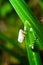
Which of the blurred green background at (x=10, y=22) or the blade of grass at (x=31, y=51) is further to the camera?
the blurred green background at (x=10, y=22)

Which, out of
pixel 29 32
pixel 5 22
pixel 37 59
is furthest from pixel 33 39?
pixel 5 22

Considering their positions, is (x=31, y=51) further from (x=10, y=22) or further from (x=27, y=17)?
(x=10, y=22)

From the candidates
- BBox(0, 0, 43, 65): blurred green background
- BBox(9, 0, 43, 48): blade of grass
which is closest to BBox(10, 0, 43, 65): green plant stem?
BBox(9, 0, 43, 48): blade of grass

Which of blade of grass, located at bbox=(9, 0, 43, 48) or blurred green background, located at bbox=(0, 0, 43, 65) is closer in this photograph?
blade of grass, located at bbox=(9, 0, 43, 48)

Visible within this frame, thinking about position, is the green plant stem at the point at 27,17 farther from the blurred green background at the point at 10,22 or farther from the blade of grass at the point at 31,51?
the blurred green background at the point at 10,22

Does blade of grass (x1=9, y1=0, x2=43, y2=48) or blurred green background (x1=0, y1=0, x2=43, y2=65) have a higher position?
→ blurred green background (x1=0, y1=0, x2=43, y2=65)

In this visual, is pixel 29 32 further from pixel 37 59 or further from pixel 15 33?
pixel 15 33

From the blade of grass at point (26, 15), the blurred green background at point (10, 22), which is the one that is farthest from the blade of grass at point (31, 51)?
the blurred green background at point (10, 22)

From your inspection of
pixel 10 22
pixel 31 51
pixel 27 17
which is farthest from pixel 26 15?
pixel 10 22

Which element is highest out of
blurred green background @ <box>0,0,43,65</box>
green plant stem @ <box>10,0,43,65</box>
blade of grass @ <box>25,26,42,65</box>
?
blurred green background @ <box>0,0,43,65</box>

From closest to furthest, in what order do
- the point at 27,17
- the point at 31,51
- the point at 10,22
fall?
the point at 27,17, the point at 31,51, the point at 10,22

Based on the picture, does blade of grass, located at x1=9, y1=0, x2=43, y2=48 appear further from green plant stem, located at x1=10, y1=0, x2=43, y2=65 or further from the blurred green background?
the blurred green background
